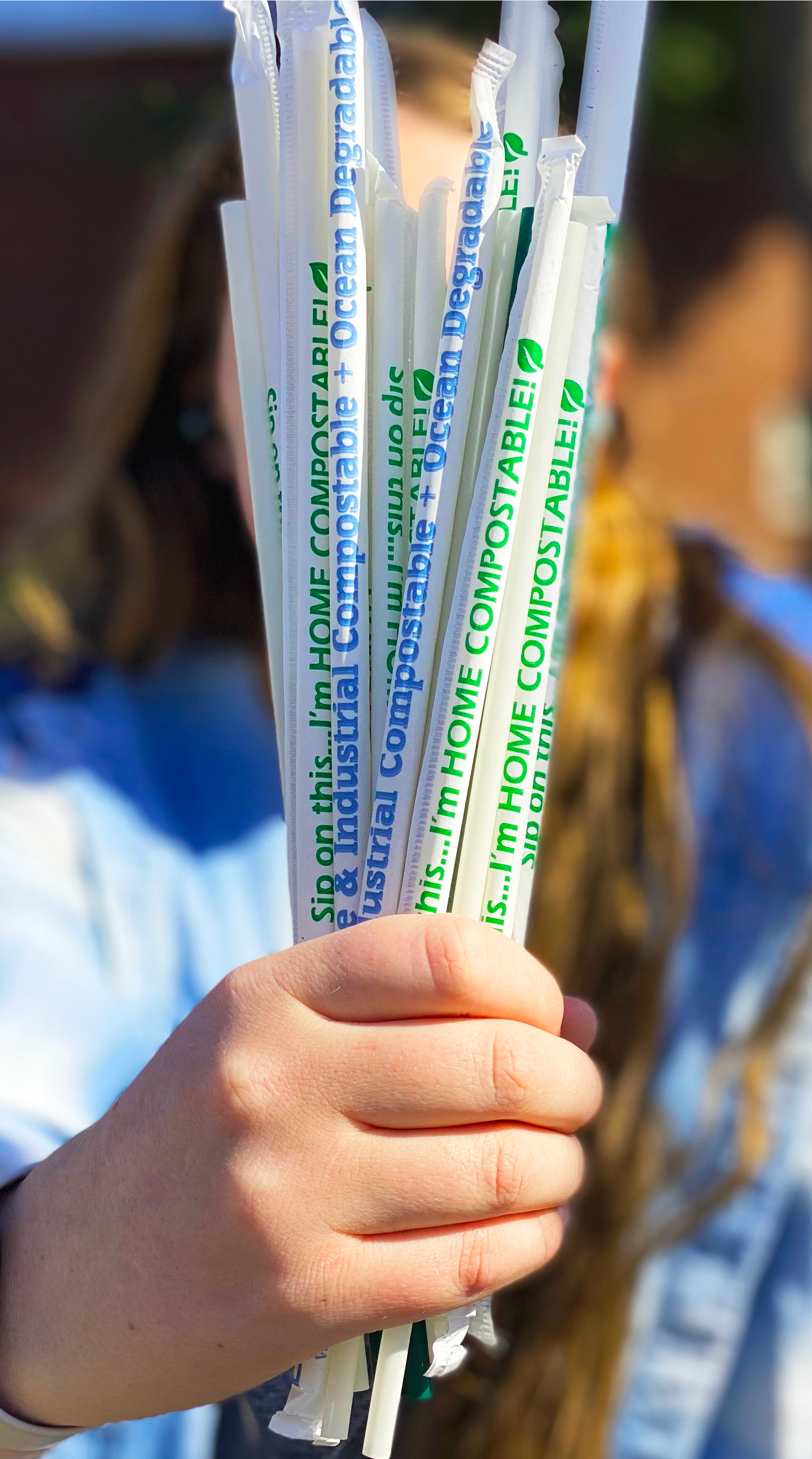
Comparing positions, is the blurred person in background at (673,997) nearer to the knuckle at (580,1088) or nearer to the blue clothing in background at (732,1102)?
the blue clothing in background at (732,1102)

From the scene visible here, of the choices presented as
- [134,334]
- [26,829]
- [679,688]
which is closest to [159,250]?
[134,334]

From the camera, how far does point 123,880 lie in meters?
0.91

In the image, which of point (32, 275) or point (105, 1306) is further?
point (32, 275)

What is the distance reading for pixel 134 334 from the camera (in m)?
1.05

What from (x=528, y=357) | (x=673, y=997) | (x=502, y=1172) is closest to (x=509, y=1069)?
(x=502, y=1172)

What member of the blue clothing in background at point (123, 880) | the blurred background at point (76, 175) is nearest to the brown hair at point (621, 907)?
the blue clothing in background at point (123, 880)

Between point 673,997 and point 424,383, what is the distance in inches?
32.3

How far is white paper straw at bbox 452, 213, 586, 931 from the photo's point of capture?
38 centimetres

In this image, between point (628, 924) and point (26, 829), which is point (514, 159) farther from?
point (628, 924)

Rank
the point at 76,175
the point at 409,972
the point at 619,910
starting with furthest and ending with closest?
the point at 76,175 → the point at 619,910 → the point at 409,972

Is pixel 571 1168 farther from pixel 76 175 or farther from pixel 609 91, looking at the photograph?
pixel 76 175

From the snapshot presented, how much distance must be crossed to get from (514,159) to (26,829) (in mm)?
663

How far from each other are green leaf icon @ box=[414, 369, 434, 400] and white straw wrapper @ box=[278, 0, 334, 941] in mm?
35

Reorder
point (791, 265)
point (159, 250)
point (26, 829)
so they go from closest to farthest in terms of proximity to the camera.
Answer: point (26, 829)
point (159, 250)
point (791, 265)
